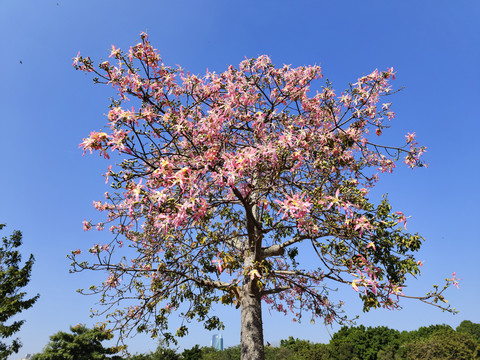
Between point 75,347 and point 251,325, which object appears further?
point 75,347

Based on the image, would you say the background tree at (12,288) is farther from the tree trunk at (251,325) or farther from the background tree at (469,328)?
the background tree at (469,328)

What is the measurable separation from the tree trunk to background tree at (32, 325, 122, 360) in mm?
18067

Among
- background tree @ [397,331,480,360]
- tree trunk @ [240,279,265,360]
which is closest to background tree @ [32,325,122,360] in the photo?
tree trunk @ [240,279,265,360]

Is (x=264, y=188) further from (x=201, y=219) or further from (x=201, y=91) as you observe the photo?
(x=201, y=91)

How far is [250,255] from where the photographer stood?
7590mm

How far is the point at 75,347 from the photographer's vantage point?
22.0m

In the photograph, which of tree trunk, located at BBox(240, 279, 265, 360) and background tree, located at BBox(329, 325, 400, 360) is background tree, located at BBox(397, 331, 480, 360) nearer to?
background tree, located at BBox(329, 325, 400, 360)

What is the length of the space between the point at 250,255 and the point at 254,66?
4.57 m

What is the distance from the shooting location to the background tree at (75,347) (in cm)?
2153

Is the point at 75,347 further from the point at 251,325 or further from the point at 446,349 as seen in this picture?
the point at 446,349

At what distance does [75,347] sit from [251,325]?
20.2 meters

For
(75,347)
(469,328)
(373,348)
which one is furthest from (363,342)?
(75,347)

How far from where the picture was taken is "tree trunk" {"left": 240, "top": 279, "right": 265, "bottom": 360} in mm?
6934

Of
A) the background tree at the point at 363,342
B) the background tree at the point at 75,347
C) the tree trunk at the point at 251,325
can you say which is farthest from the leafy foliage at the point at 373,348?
the tree trunk at the point at 251,325
